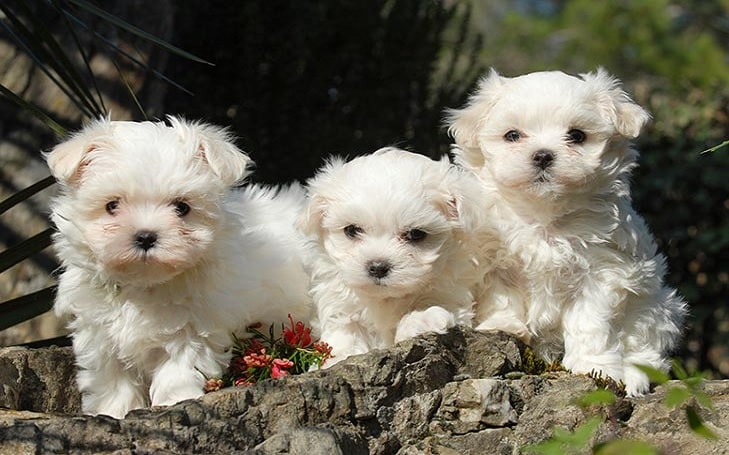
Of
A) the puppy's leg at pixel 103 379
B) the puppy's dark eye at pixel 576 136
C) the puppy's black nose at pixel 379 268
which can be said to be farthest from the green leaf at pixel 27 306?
the puppy's dark eye at pixel 576 136

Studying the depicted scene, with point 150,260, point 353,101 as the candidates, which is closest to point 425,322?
point 150,260

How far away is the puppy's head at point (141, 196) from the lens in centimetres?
443

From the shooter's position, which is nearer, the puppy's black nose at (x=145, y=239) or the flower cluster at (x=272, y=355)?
the puppy's black nose at (x=145, y=239)

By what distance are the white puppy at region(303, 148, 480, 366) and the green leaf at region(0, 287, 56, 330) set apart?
51.2 inches

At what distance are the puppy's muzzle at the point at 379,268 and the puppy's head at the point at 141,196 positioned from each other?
683 mm

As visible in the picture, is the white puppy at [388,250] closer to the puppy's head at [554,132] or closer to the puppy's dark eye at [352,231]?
the puppy's dark eye at [352,231]

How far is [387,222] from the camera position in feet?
15.9

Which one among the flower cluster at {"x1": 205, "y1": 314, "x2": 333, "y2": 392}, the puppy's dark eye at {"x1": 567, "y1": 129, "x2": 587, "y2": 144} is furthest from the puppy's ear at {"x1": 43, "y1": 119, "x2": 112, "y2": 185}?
the puppy's dark eye at {"x1": 567, "y1": 129, "x2": 587, "y2": 144}

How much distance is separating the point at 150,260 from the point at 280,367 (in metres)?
0.77

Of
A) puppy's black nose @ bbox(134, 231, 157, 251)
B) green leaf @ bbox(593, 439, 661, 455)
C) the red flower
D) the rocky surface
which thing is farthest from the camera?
the red flower

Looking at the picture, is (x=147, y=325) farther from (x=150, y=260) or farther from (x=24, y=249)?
(x=24, y=249)

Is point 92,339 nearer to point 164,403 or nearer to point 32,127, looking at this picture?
point 164,403

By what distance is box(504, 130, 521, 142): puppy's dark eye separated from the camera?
5.12 metres

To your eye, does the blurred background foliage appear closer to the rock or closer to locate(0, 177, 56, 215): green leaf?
locate(0, 177, 56, 215): green leaf
